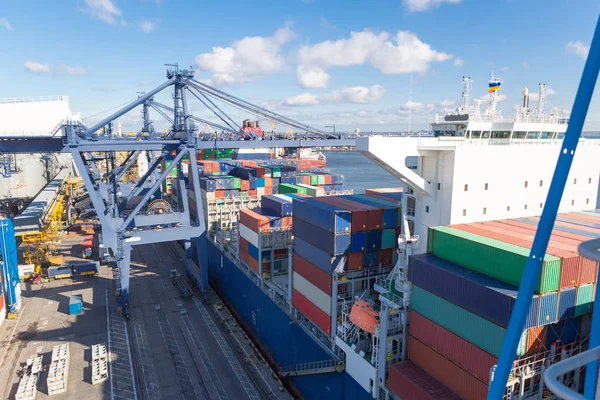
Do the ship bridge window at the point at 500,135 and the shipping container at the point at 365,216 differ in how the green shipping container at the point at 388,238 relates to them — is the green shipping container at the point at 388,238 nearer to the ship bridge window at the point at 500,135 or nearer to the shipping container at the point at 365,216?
the shipping container at the point at 365,216

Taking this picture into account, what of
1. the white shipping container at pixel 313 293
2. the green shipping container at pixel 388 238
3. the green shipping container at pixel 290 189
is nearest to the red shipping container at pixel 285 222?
the white shipping container at pixel 313 293

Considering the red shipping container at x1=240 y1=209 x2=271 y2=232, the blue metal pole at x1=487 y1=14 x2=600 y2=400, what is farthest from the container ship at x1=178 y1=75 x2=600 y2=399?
the blue metal pole at x1=487 y1=14 x2=600 y2=400

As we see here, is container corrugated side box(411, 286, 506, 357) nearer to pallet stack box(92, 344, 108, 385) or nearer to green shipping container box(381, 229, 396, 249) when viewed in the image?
green shipping container box(381, 229, 396, 249)

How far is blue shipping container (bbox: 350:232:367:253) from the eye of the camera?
1895 cm

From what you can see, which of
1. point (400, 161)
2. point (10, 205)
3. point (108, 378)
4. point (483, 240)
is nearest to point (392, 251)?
point (400, 161)

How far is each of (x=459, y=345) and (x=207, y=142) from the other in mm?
25555

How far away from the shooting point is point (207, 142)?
33281mm

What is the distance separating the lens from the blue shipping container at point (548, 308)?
11669 mm

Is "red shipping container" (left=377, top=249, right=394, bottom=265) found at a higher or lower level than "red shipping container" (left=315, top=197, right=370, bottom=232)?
lower

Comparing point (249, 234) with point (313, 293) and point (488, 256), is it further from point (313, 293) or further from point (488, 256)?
point (488, 256)

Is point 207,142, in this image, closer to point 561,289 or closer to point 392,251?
point 392,251

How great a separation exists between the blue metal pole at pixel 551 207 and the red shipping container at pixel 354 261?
12.0 meters

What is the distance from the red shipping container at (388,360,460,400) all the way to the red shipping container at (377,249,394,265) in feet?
18.6

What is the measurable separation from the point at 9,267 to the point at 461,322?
33328mm
